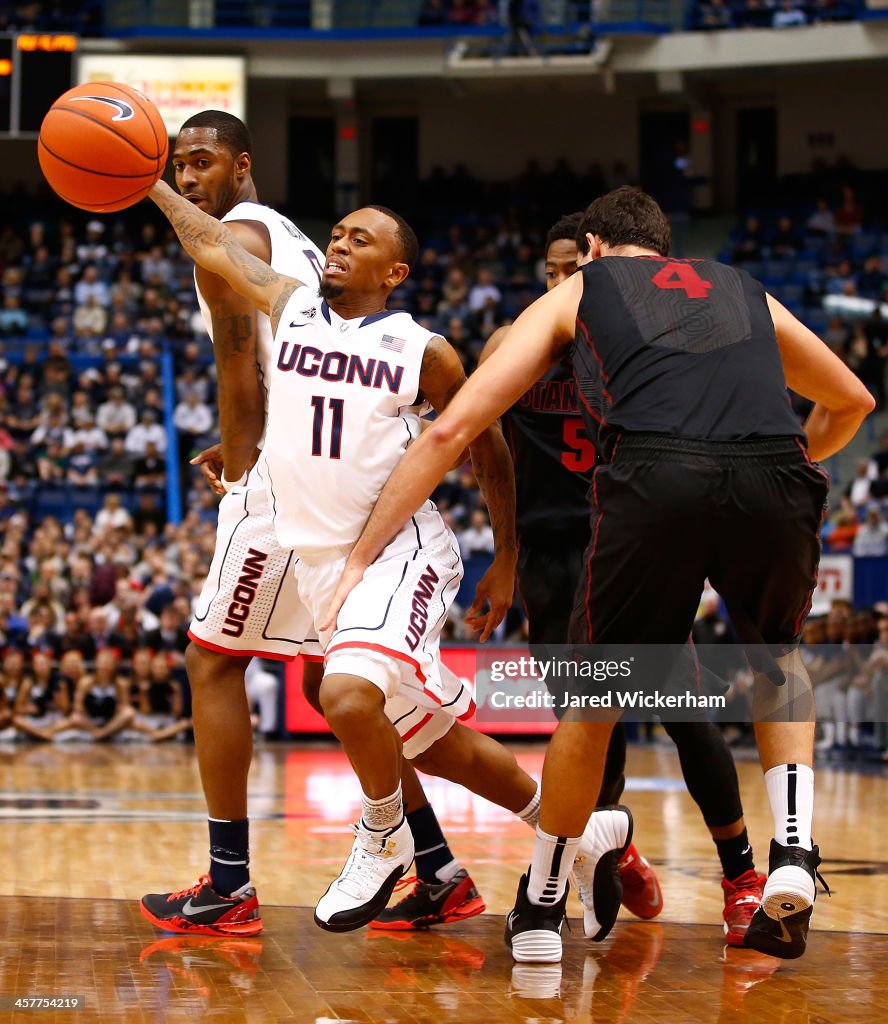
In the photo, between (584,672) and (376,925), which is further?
(376,925)

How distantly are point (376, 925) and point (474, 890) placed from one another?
1.17 ft

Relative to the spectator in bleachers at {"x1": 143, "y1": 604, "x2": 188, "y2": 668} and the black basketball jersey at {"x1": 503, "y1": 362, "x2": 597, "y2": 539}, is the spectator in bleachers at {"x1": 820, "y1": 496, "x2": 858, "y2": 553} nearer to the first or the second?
the spectator in bleachers at {"x1": 143, "y1": 604, "x2": 188, "y2": 668}

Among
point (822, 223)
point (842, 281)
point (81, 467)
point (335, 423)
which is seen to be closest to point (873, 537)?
point (842, 281)

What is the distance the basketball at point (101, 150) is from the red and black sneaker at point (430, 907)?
229 cm

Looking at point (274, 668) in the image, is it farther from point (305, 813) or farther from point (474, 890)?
point (474, 890)

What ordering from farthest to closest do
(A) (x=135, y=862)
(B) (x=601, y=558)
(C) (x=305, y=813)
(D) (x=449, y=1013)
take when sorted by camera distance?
(C) (x=305, y=813), (A) (x=135, y=862), (B) (x=601, y=558), (D) (x=449, y=1013)

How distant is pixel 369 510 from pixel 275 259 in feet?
3.35

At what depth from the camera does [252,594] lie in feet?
14.4

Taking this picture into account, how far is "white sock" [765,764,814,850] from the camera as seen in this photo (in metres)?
3.61

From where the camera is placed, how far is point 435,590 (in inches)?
159

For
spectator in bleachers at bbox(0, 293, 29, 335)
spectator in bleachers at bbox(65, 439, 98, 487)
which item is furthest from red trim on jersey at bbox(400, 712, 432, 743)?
spectator in bleachers at bbox(0, 293, 29, 335)

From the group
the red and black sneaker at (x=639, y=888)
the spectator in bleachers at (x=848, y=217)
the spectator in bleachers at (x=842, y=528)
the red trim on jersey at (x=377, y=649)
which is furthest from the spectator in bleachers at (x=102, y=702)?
the spectator in bleachers at (x=848, y=217)

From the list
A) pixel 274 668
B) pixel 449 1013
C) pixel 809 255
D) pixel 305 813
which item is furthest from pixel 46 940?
pixel 809 255

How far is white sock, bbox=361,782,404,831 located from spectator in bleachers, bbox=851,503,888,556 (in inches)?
432
